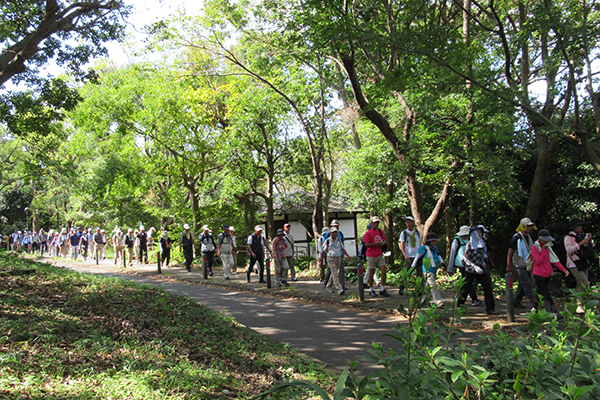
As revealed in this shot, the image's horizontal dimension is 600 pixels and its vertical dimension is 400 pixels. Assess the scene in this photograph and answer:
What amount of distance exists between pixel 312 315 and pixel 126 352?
4.92 meters

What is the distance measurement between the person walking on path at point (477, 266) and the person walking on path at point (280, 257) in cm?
619

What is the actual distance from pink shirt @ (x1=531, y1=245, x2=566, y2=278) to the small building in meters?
10.6

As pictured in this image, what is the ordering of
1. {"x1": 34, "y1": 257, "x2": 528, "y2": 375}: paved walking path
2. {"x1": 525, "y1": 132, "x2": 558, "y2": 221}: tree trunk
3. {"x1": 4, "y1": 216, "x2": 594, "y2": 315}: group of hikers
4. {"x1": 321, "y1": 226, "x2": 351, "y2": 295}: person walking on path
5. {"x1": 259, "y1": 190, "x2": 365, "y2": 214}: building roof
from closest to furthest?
{"x1": 34, "y1": 257, "x2": 528, "y2": 375}: paved walking path, {"x1": 4, "y1": 216, "x2": 594, "y2": 315}: group of hikers, {"x1": 321, "y1": 226, "x2": 351, "y2": 295}: person walking on path, {"x1": 525, "y1": 132, "x2": 558, "y2": 221}: tree trunk, {"x1": 259, "y1": 190, "x2": 365, "y2": 214}: building roof

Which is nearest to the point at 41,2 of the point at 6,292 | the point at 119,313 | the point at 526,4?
the point at 6,292

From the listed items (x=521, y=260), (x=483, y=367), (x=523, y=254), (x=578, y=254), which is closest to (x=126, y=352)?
(x=483, y=367)

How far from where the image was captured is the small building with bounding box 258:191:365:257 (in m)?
21.9

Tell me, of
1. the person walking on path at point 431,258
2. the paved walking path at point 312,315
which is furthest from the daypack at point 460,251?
the paved walking path at point 312,315

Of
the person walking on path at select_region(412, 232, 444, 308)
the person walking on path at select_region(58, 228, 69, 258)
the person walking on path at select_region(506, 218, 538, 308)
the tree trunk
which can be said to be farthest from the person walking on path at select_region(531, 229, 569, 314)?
the person walking on path at select_region(58, 228, 69, 258)

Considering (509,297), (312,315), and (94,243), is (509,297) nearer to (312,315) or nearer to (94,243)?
(312,315)

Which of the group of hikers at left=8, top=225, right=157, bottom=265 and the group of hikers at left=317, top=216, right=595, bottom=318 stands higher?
the group of hikers at left=8, top=225, right=157, bottom=265

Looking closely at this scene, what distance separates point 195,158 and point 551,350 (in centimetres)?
2079

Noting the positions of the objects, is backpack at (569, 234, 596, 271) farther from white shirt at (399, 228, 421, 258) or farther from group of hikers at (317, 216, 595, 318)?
white shirt at (399, 228, 421, 258)

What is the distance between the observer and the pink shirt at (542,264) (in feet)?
26.2

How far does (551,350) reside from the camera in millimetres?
2264
